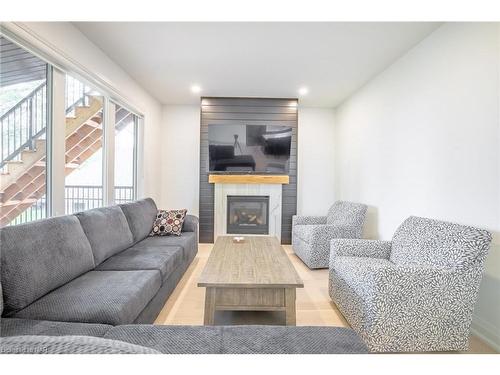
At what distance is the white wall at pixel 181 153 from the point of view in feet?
17.0

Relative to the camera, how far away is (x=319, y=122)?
5.28 metres

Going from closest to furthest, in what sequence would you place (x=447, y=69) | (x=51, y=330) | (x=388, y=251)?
(x=51, y=330), (x=447, y=69), (x=388, y=251)

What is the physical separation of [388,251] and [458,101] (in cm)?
142

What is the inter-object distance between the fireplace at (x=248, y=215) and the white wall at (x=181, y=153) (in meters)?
0.75

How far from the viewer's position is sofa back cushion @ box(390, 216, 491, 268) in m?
1.72

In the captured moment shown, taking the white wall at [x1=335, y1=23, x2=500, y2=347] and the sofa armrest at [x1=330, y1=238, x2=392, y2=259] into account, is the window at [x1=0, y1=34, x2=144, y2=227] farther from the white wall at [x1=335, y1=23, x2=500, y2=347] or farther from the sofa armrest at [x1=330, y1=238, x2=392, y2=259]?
the white wall at [x1=335, y1=23, x2=500, y2=347]

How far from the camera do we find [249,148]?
4781 mm

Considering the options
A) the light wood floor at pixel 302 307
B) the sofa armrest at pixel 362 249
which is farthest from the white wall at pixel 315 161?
the sofa armrest at pixel 362 249

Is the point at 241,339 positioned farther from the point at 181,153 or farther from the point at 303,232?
the point at 181,153

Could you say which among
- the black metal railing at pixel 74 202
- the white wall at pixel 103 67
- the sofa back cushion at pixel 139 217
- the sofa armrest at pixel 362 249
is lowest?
the sofa armrest at pixel 362 249

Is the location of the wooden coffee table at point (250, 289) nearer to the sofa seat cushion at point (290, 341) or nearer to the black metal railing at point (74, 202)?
the sofa seat cushion at point (290, 341)

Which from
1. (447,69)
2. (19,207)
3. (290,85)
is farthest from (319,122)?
(19,207)

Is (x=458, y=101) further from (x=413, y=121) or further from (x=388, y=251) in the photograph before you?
(x=388, y=251)

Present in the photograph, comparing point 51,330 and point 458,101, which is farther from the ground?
point 458,101
